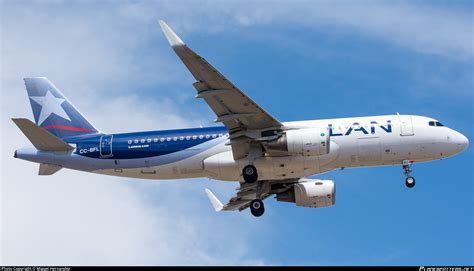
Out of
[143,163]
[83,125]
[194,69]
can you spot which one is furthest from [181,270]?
[83,125]

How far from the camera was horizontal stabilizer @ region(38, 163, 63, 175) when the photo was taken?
57.4 meters

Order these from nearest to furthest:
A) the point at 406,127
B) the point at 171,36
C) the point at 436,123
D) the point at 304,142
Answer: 1. the point at 171,36
2. the point at 304,142
3. the point at 406,127
4. the point at 436,123

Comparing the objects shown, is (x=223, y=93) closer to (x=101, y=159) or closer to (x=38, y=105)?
(x=101, y=159)

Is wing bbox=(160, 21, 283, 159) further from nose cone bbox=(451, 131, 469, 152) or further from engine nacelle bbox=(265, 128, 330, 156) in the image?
nose cone bbox=(451, 131, 469, 152)

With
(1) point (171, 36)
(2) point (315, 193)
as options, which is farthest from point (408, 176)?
(1) point (171, 36)

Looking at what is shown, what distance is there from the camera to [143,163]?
5641 centimetres

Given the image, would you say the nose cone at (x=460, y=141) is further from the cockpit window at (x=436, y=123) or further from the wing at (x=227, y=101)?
the wing at (x=227, y=101)

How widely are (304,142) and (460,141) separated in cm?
980

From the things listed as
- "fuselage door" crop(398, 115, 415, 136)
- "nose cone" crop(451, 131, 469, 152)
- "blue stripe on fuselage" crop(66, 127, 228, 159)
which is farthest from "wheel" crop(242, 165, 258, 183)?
"nose cone" crop(451, 131, 469, 152)

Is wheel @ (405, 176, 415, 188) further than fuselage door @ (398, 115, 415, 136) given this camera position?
Yes

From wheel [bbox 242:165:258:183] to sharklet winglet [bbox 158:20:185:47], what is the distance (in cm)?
1011

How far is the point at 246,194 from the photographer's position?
61.7 meters

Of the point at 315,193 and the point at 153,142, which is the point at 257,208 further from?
the point at 153,142

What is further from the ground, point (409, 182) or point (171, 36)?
point (171, 36)
